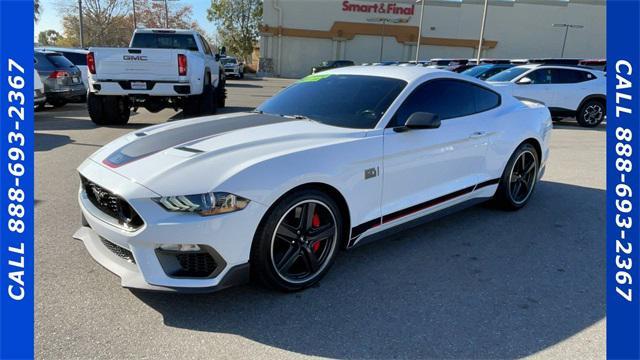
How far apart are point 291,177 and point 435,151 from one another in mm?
1579

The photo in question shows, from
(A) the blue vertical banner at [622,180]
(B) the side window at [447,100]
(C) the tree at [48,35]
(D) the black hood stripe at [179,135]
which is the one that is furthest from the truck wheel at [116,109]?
(C) the tree at [48,35]

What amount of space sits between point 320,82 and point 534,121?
256 centimetres

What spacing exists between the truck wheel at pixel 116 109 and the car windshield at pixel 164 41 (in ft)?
7.30

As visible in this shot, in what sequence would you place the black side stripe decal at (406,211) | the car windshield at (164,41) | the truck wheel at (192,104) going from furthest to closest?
the car windshield at (164,41) < the truck wheel at (192,104) < the black side stripe decal at (406,211)

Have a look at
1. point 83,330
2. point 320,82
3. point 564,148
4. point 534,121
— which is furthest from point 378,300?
point 564,148

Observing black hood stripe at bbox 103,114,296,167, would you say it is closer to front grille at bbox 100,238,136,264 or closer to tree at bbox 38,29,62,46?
front grille at bbox 100,238,136,264

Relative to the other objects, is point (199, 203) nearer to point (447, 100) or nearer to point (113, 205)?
point (113, 205)

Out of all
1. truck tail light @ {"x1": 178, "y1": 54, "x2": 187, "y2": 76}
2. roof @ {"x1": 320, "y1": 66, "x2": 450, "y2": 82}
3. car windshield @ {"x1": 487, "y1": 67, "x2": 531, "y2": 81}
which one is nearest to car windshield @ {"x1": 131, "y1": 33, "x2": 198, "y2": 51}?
truck tail light @ {"x1": 178, "y1": 54, "x2": 187, "y2": 76}

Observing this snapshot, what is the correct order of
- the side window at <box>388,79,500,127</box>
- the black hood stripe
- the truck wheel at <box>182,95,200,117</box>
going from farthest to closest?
the truck wheel at <box>182,95,200,117</box>
the side window at <box>388,79,500,127</box>
the black hood stripe

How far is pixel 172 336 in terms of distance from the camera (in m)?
2.69

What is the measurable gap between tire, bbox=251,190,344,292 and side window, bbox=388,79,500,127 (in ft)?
3.16

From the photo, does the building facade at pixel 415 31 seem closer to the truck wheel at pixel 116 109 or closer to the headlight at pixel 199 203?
the truck wheel at pixel 116 109

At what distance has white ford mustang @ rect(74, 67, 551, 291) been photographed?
271cm

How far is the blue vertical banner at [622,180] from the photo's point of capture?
3.04 metres
